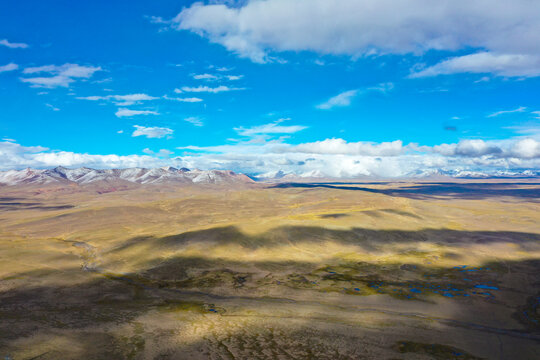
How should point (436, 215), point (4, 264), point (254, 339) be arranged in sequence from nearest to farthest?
1. point (254, 339)
2. point (4, 264)
3. point (436, 215)

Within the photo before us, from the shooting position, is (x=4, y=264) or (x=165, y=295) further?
(x=4, y=264)

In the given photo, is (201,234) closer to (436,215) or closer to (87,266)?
(87,266)

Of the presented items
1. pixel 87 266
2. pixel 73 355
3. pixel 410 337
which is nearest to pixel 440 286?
pixel 410 337

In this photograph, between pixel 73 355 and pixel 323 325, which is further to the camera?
pixel 323 325

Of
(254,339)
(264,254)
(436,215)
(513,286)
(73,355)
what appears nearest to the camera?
(73,355)

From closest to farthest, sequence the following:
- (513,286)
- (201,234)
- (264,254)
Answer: (513,286)
(264,254)
(201,234)

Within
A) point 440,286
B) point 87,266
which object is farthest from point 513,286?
point 87,266

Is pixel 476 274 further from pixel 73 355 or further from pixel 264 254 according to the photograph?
pixel 73 355

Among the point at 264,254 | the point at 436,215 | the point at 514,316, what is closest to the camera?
the point at 514,316
